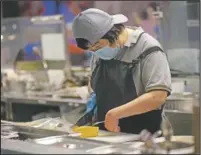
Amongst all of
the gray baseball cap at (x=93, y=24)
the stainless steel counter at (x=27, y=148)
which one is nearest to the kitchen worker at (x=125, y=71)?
the gray baseball cap at (x=93, y=24)

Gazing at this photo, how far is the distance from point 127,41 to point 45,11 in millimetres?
2515

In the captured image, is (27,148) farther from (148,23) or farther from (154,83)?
(148,23)

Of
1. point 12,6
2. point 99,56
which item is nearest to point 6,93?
point 12,6

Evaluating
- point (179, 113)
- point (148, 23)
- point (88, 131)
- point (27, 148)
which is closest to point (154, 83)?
point (179, 113)

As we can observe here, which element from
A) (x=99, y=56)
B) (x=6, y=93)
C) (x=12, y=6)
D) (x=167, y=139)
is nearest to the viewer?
(x=167, y=139)

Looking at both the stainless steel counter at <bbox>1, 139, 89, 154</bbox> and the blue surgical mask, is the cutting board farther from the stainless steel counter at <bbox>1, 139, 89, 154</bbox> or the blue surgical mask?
the blue surgical mask

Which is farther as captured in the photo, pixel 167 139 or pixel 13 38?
pixel 13 38

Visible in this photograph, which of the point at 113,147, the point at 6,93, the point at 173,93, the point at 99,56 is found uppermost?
the point at 99,56

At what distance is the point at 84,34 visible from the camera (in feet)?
3.31

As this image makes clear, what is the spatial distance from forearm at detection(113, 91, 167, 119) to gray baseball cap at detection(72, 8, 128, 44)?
0.18m

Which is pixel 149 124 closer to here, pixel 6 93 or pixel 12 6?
pixel 6 93

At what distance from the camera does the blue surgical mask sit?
39.9 inches

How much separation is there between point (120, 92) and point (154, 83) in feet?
0.33

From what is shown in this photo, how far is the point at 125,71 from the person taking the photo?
3.30 ft
